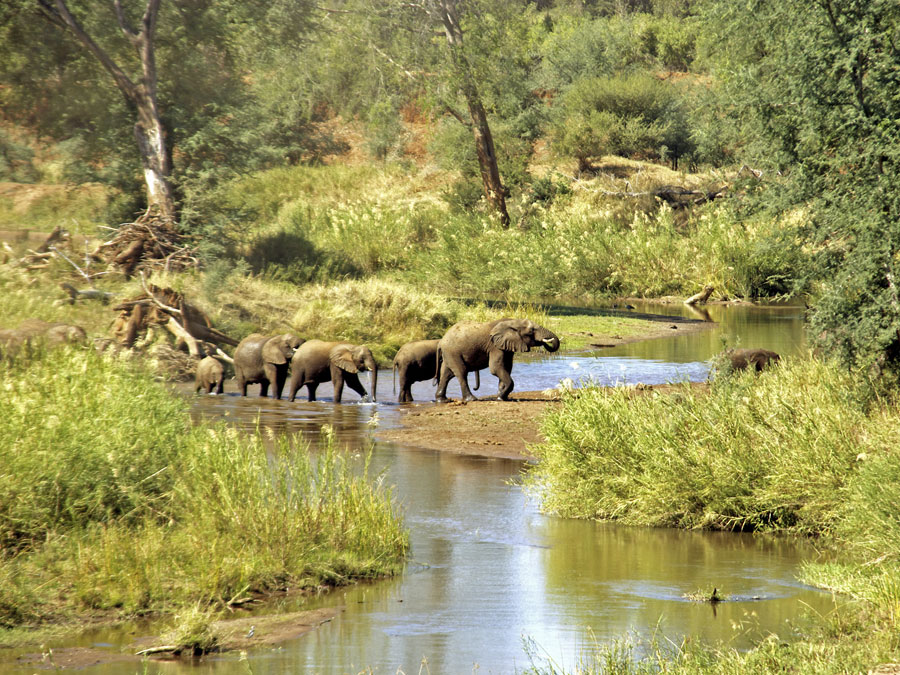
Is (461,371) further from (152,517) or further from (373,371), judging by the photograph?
(152,517)

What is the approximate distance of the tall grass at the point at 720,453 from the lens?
34.2ft

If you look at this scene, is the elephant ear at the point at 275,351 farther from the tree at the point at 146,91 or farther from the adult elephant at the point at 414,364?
the tree at the point at 146,91

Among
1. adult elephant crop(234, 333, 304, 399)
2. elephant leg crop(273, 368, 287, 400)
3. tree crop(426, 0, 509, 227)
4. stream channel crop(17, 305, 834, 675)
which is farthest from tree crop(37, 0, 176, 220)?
stream channel crop(17, 305, 834, 675)

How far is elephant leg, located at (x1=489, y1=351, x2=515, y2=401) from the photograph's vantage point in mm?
19078

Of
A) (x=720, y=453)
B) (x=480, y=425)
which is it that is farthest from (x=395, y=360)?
(x=720, y=453)

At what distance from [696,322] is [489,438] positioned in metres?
17.3

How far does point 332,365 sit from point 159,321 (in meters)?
4.50

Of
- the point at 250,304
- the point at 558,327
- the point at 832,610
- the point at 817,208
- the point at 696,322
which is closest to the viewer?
the point at 832,610

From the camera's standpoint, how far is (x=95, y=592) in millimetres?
8305

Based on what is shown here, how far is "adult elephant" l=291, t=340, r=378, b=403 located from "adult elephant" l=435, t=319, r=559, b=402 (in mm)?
1326

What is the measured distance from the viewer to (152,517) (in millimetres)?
9812

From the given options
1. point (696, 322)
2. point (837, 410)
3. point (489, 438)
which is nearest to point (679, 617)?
point (837, 410)

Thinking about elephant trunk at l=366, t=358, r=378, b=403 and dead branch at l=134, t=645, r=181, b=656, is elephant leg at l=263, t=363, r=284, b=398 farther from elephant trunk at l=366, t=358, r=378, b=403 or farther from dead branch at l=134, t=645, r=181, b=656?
dead branch at l=134, t=645, r=181, b=656

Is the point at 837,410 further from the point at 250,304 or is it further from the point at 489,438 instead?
the point at 250,304
